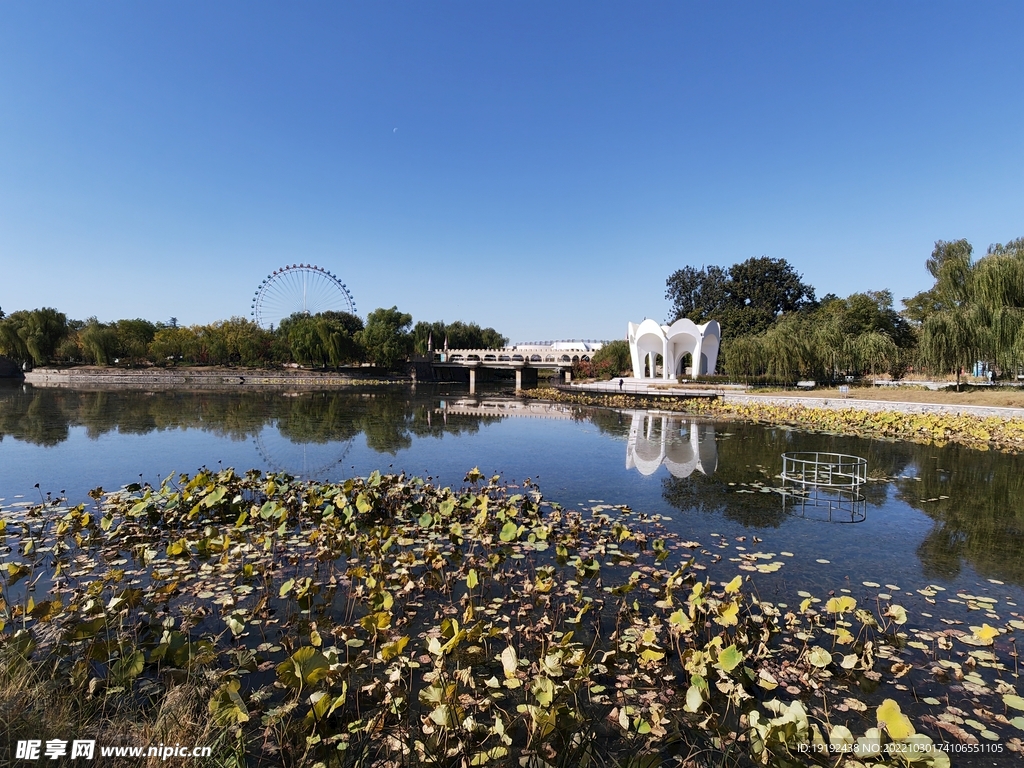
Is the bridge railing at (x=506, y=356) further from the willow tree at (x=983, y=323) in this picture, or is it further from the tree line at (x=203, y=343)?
the willow tree at (x=983, y=323)

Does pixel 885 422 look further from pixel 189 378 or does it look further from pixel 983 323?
pixel 189 378

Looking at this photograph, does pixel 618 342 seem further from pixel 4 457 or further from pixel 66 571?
pixel 66 571

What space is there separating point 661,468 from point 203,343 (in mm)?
69116

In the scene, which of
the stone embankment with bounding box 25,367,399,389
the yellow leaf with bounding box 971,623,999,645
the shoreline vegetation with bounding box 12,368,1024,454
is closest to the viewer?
the yellow leaf with bounding box 971,623,999,645

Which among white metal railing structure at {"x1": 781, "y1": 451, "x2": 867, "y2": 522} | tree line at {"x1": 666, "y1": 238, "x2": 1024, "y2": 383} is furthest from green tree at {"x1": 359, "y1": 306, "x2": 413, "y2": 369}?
white metal railing structure at {"x1": 781, "y1": 451, "x2": 867, "y2": 522}

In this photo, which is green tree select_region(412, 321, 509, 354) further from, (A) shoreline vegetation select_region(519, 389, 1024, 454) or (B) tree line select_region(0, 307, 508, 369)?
(A) shoreline vegetation select_region(519, 389, 1024, 454)

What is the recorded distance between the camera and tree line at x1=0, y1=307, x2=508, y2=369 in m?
59.7

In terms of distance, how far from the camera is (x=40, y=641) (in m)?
4.54

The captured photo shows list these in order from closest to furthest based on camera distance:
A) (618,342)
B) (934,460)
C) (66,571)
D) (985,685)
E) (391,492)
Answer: (985,685) → (66,571) → (391,492) → (934,460) → (618,342)

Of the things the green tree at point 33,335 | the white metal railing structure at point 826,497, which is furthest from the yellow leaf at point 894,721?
the green tree at point 33,335

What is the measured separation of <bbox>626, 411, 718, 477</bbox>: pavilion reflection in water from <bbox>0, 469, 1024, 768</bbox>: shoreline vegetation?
654cm

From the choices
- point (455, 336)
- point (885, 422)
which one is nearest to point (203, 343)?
point (455, 336)

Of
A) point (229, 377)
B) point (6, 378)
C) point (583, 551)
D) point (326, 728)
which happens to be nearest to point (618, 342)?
point (229, 377)

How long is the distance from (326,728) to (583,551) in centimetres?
422
